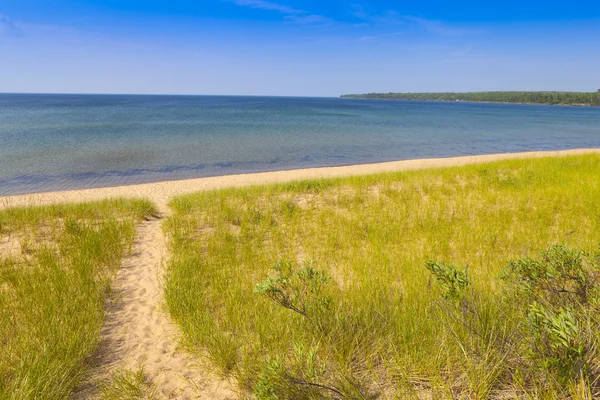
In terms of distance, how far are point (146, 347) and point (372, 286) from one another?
3.09 meters

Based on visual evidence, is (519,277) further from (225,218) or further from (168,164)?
(168,164)

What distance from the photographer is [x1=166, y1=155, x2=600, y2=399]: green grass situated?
2.89 meters

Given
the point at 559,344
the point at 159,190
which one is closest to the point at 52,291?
the point at 559,344

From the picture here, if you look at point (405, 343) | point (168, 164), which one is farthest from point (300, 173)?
point (405, 343)

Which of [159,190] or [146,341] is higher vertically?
[159,190]

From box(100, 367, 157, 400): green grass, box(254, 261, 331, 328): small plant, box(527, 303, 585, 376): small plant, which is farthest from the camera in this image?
box(254, 261, 331, 328): small plant

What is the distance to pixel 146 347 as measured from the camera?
397 cm

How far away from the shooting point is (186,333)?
396 cm

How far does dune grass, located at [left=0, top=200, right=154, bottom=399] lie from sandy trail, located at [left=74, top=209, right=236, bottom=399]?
0.20 meters

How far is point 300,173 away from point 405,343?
54.4 feet

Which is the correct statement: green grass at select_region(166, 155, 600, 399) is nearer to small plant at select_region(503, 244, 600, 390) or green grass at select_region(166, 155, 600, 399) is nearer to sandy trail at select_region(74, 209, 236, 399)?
small plant at select_region(503, 244, 600, 390)

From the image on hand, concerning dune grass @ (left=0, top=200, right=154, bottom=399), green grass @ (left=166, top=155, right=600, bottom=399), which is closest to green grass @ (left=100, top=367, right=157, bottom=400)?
dune grass @ (left=0, top=200, right=154, bottom=399)

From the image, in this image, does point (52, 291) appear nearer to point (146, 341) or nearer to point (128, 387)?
point (146, 341)

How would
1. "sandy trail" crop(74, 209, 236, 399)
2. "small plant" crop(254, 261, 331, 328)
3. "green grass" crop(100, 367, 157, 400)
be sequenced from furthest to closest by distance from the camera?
"small plant" crop(254, 261, 331, 328)
"sandy trail" crop(74, 209, 236, 399)
"green grass" crop(100, 367, 157, 400)
